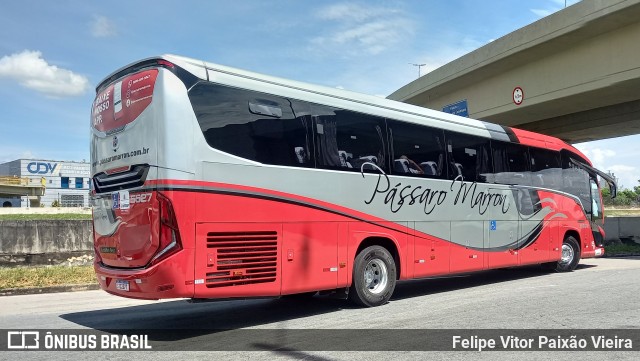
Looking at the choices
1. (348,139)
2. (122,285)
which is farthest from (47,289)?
(348,139)

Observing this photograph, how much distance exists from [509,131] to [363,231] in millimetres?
5793

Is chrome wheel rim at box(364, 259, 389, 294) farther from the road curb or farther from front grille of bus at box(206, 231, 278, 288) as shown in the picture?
the road curb

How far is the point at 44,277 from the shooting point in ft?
41.4

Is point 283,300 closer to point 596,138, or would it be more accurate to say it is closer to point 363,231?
point 363,231

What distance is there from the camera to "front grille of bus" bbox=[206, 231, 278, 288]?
6.78 metres

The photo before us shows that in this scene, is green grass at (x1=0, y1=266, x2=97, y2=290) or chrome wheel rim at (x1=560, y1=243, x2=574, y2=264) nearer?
green grass at (x1=0, y1=266, x2=97, y2=290)

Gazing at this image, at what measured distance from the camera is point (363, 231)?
28.6ft

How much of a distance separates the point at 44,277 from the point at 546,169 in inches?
506

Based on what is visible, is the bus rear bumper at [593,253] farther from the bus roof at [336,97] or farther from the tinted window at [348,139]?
the tinted window at [348,139]

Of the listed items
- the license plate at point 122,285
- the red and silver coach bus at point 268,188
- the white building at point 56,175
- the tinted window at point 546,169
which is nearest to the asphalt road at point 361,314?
the red and silver coach bus at point 268,188

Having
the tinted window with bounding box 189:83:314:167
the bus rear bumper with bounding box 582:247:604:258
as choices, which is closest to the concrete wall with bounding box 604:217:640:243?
the bus rear bumper with bounding box 582:247:604:258

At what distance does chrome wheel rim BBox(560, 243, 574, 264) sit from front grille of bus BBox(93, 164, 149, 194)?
1169 cm

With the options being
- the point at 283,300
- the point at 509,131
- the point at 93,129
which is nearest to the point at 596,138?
the point at 509,131

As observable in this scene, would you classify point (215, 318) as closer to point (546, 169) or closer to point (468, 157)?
point (468, 157)
